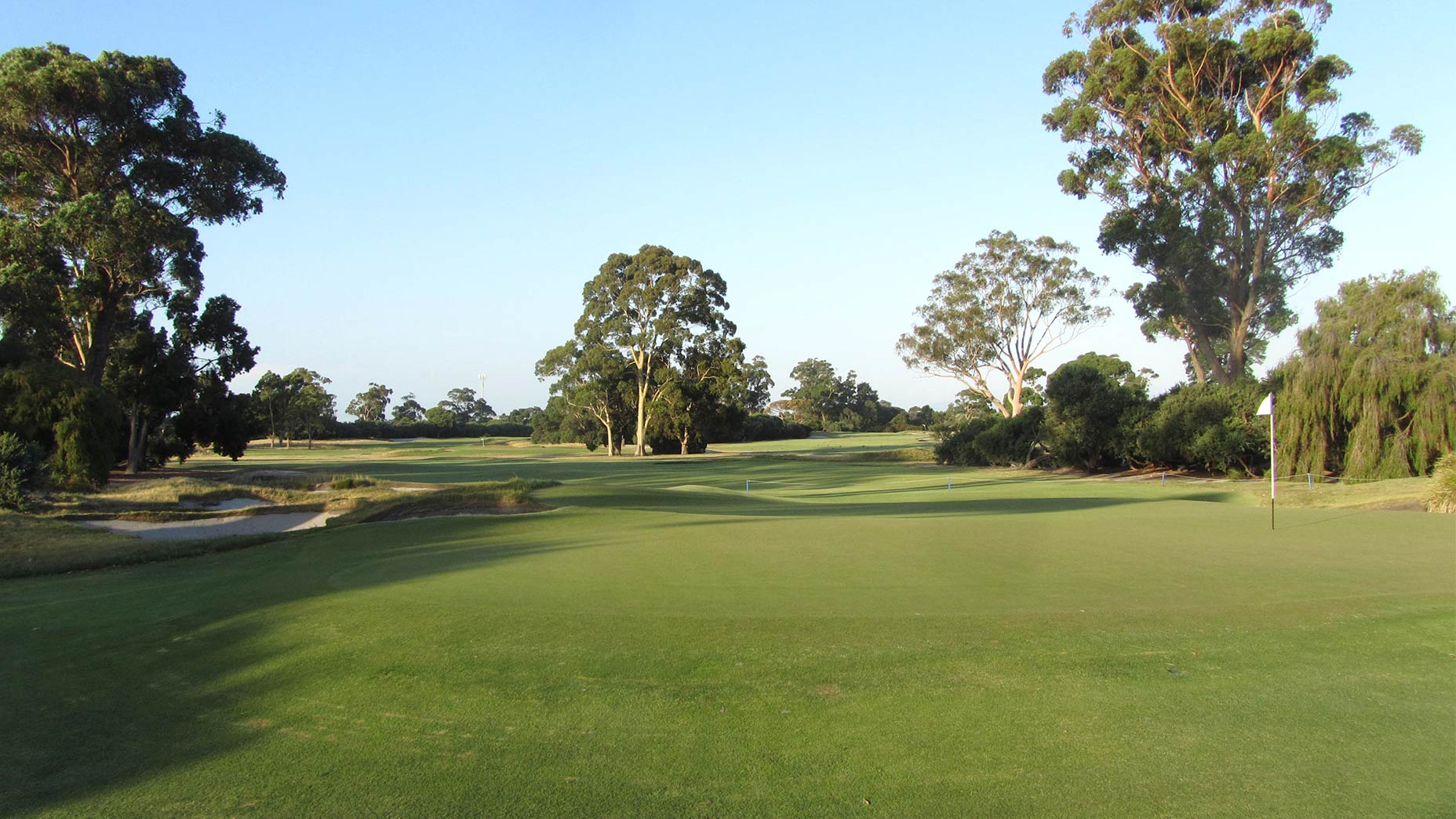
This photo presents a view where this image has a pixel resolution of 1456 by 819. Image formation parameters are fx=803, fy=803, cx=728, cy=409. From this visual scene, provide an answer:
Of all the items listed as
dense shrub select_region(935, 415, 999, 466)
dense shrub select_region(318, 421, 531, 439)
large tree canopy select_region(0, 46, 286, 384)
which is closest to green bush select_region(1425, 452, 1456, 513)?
dense shrub select_region(935, 415, 999, 466)

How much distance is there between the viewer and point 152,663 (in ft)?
22.7

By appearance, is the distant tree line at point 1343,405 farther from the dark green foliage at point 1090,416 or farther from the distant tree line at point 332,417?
the distant tree line at point 332,417

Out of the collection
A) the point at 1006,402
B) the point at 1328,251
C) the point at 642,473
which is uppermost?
the point at 1328,251

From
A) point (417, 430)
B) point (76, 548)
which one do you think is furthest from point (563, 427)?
point (76, 548)

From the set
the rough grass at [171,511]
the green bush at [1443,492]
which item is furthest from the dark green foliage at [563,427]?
the green bush at [1443,492]

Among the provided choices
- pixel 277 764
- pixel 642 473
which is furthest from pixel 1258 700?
pixel 642 473

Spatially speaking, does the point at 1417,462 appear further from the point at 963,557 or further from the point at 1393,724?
the point at 1393,724

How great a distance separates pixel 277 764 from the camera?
486 centimetres

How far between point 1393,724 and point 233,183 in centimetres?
4315

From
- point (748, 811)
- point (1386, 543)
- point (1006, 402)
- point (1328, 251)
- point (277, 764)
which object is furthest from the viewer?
point (1006, 402)

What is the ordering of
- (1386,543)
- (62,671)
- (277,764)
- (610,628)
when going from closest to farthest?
1. (277,764)
2. (62,671)
3. (610,628)
4. (1386,543)

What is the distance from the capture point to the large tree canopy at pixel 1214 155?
136ft

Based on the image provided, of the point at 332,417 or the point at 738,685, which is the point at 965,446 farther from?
the point at 332,417

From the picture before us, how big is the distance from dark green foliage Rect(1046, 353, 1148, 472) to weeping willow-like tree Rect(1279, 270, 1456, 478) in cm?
1047
